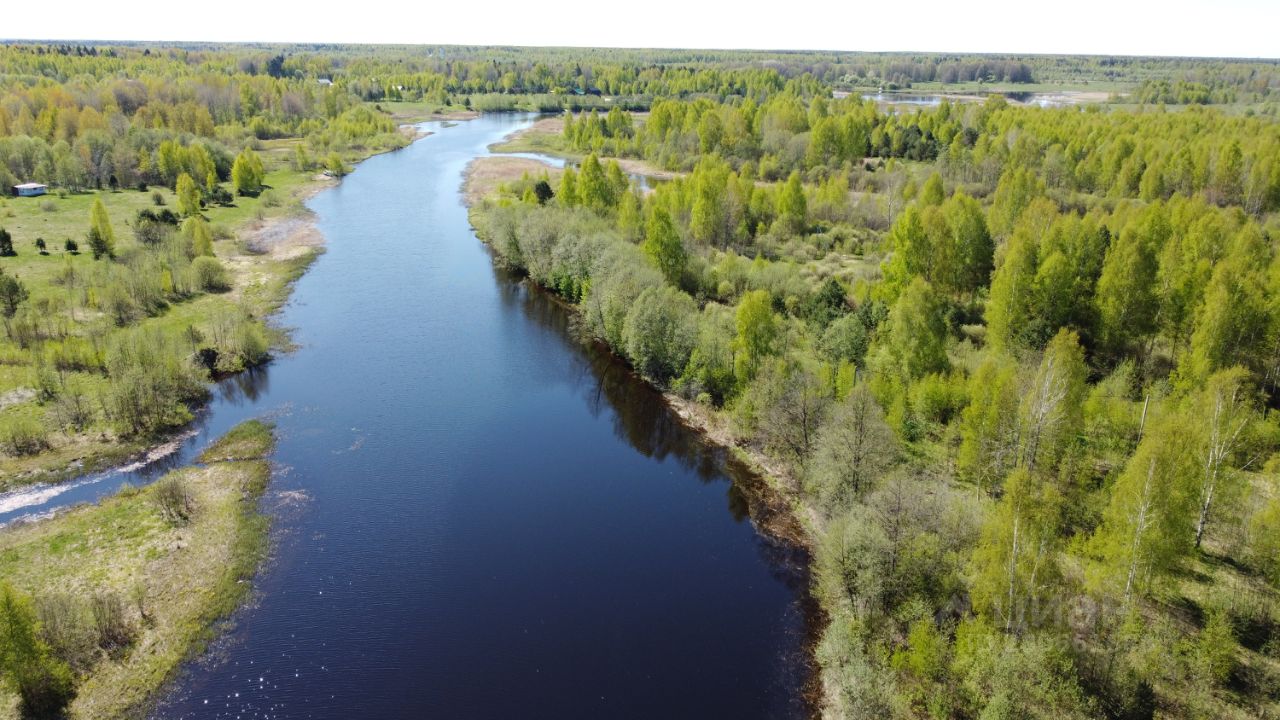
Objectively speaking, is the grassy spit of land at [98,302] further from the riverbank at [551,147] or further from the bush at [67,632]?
the riverbank at [551,147]

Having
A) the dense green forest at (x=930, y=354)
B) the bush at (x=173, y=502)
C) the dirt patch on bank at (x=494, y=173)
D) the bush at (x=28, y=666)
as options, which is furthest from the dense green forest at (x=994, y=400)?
the dirt patch on bank at (x=494, y=173)

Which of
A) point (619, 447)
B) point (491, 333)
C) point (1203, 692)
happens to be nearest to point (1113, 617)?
point (1203, 692)

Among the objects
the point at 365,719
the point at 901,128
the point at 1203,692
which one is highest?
the point at 901,128

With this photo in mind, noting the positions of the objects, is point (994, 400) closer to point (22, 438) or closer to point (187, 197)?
point (22, 438)

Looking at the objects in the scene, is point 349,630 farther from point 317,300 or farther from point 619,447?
point 317,300

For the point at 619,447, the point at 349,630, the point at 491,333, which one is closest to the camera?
the point at 349,630

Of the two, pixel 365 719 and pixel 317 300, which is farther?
pixel 317 300

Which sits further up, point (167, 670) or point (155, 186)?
point (155, 186)
